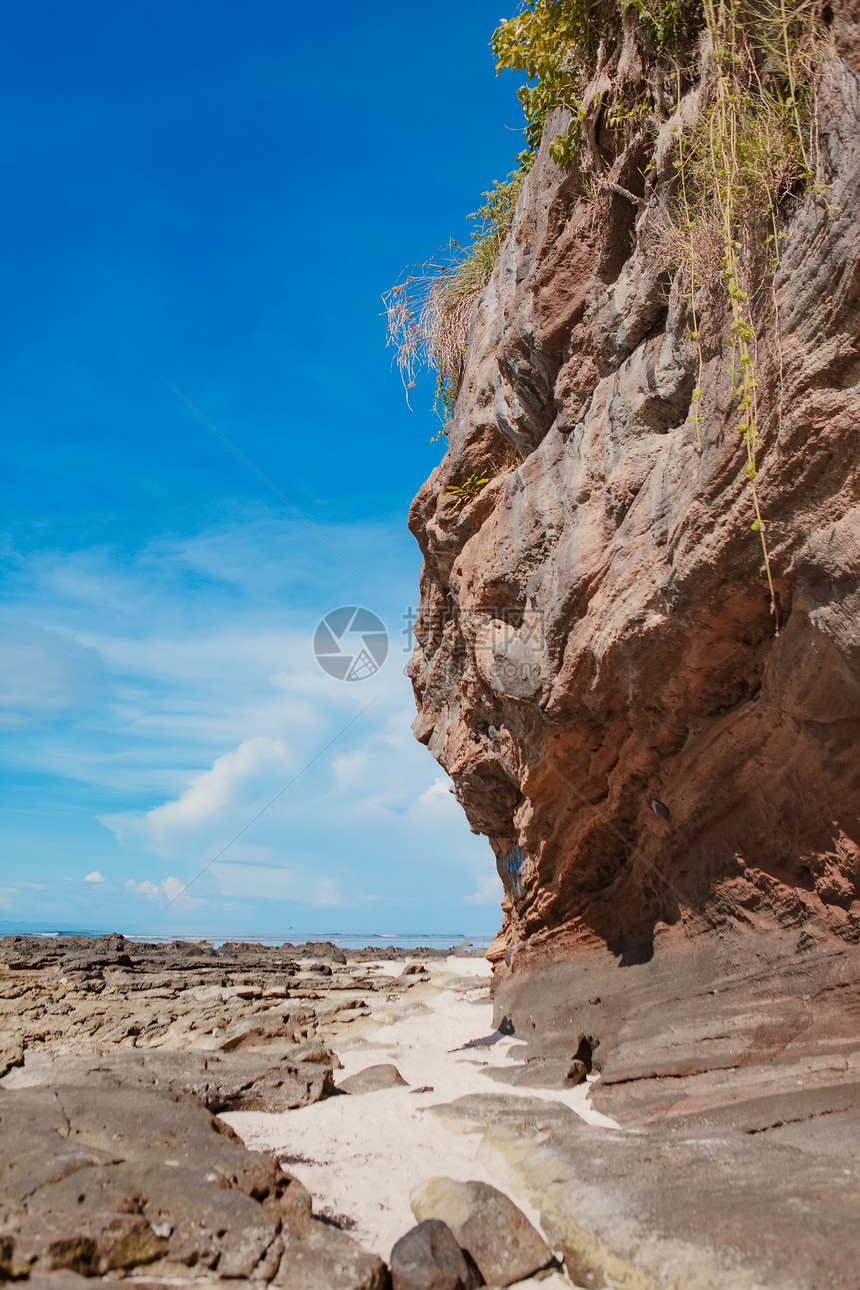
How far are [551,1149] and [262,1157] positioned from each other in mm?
2111

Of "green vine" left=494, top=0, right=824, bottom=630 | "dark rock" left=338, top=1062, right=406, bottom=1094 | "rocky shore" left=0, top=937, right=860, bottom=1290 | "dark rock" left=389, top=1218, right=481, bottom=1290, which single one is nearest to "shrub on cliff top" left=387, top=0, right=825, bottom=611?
"green vine" left=494, top=0, right=824, bottom=630

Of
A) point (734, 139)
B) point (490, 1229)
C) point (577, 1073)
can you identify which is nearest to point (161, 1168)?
point (490, 1229)

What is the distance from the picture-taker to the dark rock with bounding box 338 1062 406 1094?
8.31m

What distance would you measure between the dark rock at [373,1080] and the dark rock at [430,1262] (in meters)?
4.24

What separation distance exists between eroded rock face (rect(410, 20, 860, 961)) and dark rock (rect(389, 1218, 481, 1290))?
3.88 metres

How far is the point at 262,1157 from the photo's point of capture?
200 inches

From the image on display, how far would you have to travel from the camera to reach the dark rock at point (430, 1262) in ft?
13.0

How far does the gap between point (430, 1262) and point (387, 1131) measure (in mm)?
2905

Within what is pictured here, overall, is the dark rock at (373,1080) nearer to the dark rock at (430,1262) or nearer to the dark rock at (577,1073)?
the dark rock at (577,1073)

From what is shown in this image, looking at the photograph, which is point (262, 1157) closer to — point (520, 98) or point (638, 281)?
point (638, 281)

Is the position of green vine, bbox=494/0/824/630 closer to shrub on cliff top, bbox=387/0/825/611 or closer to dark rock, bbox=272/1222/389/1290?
shrub on cliff top, bbox=387/0/825/611

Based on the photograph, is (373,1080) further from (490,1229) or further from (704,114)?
(704,114)

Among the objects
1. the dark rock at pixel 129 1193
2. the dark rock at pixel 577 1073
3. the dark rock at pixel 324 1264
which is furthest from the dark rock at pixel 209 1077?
the dark rock at pixel 324 1264

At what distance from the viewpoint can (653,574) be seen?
22.0 ft
